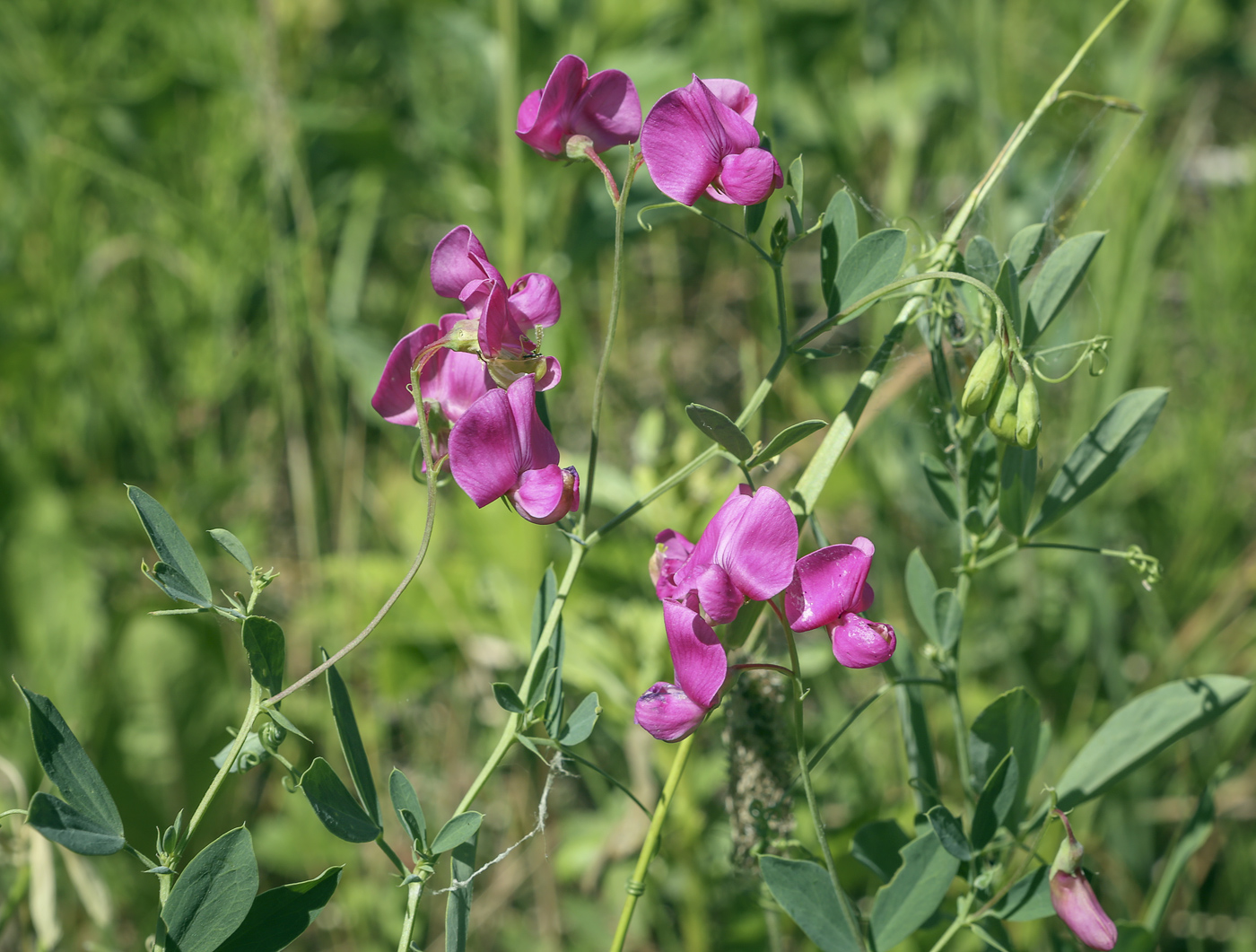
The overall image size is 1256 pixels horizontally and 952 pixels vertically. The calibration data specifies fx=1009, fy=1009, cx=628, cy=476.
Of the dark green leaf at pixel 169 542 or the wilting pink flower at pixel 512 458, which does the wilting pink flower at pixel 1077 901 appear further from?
the dark green leaf at pixel 169 542

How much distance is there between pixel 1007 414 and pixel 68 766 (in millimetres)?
499

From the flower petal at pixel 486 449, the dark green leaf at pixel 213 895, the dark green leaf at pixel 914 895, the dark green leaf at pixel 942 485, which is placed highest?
the flower petal at pixel 486 449

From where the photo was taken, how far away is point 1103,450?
0.65 m

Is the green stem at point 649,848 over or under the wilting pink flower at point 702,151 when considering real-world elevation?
under

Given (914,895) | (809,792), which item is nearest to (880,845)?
(914,895)

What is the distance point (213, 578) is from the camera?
55.0 inches

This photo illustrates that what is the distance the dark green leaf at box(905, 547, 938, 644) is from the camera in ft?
2.16

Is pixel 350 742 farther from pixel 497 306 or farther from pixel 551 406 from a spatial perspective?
pixel 551 406

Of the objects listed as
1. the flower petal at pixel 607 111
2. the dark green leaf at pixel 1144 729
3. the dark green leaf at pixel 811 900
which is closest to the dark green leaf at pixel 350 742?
the dark green leaf at pixel 811 900

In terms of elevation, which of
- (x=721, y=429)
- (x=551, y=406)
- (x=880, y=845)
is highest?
(x=721, y=429)

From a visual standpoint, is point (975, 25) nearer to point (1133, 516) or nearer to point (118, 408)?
point (1133, 516)

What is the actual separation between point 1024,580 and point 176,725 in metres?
1.14

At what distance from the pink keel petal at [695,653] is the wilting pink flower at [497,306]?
0.14m

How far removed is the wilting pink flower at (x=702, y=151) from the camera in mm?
516
